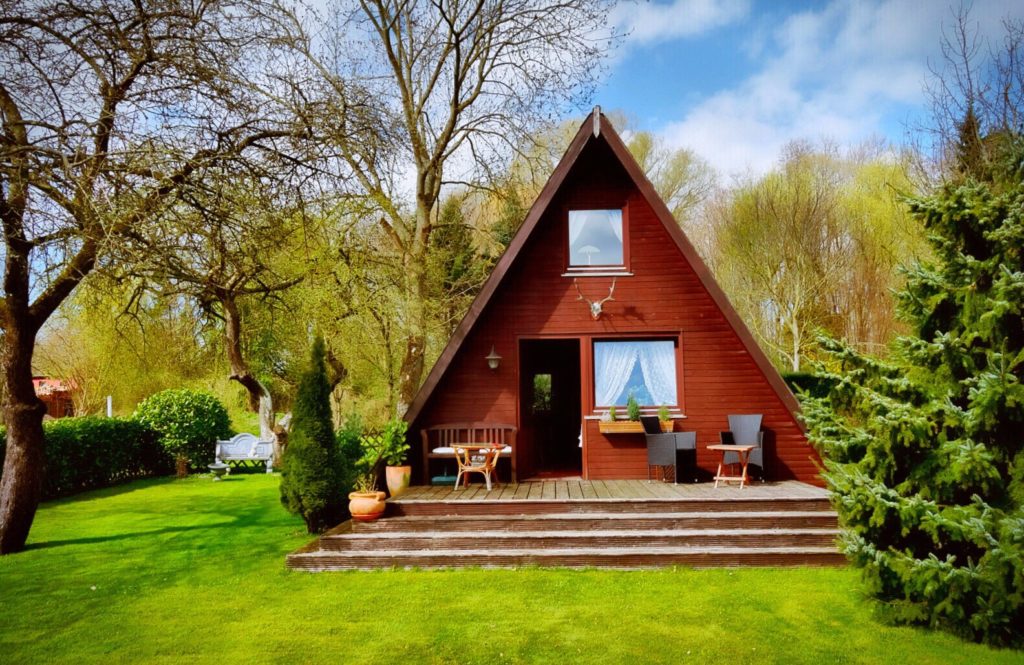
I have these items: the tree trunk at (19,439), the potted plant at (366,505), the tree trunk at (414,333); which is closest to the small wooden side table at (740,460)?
the potted plant at (366,505)

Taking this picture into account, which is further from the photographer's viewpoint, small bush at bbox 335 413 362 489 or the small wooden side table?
small bush at bbox 335 413 362 489

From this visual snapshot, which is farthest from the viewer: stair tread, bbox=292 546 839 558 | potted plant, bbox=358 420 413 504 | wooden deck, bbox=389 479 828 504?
potted plant, bbox=358 420 413 504

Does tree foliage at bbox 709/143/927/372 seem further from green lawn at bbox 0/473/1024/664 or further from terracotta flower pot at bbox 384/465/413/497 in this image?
green lawn at bbox 0/473/1024/664

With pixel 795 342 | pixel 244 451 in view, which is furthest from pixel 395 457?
pixel 795 342

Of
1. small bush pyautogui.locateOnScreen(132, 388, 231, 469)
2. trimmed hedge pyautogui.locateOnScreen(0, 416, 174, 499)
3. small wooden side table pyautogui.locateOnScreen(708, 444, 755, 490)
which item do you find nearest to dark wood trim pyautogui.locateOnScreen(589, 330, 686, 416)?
small wooden side table pyautogui.locateOnScreen(708, 444, 755, 490)

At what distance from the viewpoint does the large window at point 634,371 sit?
9930mm

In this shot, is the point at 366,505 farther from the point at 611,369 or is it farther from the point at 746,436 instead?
the point at 746,436

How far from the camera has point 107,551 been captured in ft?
27.7

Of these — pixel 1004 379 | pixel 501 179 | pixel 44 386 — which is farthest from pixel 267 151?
pixel 44 386

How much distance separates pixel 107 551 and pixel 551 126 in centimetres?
1400

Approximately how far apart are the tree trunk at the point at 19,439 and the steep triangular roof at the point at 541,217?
178 inches

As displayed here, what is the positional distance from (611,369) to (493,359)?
176 cm

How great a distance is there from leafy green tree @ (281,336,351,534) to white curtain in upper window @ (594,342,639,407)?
3851 millimetres

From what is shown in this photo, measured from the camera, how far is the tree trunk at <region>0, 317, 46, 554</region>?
7855 mm
